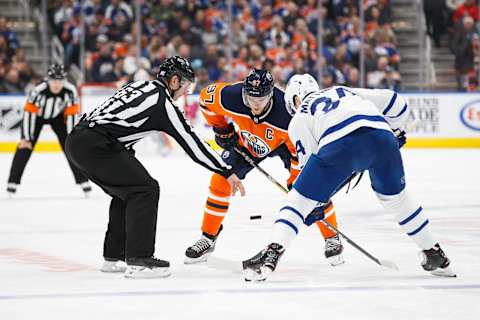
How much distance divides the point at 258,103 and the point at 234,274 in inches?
35.6

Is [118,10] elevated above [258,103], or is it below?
below

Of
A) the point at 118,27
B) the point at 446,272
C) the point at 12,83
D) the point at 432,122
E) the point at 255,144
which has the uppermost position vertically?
the point at 255,144

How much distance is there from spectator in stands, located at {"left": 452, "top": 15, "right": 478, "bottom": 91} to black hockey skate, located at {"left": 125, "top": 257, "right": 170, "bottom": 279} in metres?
9.71

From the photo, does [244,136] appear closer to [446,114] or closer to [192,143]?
[192,143]

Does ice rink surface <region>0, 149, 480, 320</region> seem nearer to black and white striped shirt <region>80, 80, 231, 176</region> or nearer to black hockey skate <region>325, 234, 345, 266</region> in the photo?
black hockey skate <region>325, 234, 345, 266</region>

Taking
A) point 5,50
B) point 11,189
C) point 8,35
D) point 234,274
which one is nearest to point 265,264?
point 234,274

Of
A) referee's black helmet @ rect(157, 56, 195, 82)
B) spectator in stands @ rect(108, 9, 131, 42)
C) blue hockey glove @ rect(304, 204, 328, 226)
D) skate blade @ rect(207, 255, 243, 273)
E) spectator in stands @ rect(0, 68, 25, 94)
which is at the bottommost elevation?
spectator in stands @ rect(0, 68, 25, 94)

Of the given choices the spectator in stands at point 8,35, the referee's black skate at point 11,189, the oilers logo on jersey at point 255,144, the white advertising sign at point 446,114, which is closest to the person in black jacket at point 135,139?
the oilers logo on jersey at point 255,144

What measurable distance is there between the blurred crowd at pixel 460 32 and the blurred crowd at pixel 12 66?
5640mm

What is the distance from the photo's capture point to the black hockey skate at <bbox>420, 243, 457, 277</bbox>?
452 centimetres

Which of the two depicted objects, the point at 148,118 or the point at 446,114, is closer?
the point at 148,118

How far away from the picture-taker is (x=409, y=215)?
14.8ft

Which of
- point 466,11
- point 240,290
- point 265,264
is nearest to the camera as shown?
point 240,290

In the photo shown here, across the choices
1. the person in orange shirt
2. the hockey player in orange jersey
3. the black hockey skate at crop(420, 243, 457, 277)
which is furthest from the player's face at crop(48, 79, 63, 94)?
the black hockey skate at crop(420, 243, 457, 277)
